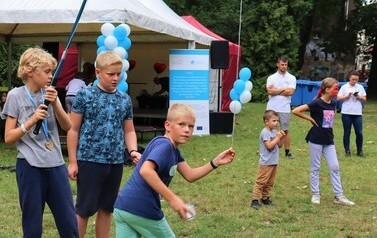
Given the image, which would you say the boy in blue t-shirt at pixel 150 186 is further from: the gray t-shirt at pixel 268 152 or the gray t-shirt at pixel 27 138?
the gray t-shirt at pixel 268 152

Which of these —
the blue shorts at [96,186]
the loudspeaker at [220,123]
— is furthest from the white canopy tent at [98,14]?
the blue shorts at [96,186]

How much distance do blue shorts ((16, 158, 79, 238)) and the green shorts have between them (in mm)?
523

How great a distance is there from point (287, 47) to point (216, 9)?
472 centimetres

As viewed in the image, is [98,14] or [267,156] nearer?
[267,156]

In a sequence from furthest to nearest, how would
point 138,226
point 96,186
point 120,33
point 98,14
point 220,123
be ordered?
1. point 220,123
2. point 98,14
3. point 120,33
4. point 96,186
5. point 138,226

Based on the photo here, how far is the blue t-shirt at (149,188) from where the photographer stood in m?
3.33

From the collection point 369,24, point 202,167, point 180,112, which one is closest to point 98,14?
point 202,167

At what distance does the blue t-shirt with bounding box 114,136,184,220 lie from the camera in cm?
333

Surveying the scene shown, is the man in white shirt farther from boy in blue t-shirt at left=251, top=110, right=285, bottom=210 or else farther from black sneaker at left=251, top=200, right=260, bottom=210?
black sneaker at left=251, top=200, right=260, bottom=210

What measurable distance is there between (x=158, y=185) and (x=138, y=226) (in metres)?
0.38

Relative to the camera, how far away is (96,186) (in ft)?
13.5

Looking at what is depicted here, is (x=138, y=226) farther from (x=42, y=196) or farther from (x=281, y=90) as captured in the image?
(x=281, y=90)

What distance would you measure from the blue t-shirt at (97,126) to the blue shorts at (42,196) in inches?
12.2

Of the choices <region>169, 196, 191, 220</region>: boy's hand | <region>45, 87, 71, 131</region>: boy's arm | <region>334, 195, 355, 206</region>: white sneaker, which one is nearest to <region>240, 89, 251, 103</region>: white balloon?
<region>334, 195, 355, 206</region>: white sneaker
